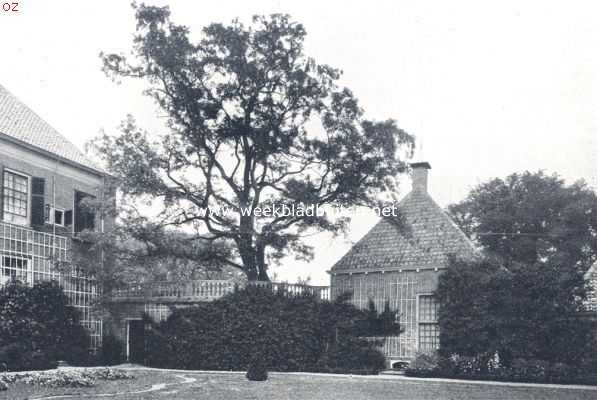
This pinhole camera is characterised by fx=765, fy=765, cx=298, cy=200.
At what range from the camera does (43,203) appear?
2731 cm

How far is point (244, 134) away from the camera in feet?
90.2

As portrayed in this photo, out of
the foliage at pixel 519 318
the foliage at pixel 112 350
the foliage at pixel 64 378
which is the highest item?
the foliage at pixel 519 318

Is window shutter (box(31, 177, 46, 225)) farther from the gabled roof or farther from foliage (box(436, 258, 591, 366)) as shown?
foliage (box(436, 258, 591, 366))

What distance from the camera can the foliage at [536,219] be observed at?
43.7 metres

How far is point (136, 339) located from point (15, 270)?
548 centimetres

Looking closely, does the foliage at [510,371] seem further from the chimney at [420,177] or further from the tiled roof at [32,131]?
the tiled roof at [32,131]

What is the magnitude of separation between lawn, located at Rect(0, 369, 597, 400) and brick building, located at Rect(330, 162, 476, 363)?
6660 mm

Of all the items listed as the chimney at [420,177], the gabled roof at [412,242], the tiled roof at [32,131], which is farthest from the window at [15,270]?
the chimney at [420,177]

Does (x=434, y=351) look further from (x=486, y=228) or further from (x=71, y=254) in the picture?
(x=486, y=228)

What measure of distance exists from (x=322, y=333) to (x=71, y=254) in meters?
10.1

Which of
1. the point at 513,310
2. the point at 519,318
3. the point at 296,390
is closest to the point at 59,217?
the point at 296,390

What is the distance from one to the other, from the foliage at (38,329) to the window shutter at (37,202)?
2.36 metres

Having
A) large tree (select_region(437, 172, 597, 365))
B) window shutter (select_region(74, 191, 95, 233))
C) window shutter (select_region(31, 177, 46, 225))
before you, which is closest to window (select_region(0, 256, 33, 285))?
window shutter (select_region(31, 177, 46, 225))

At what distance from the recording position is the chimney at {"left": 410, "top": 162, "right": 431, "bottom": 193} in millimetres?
30795
